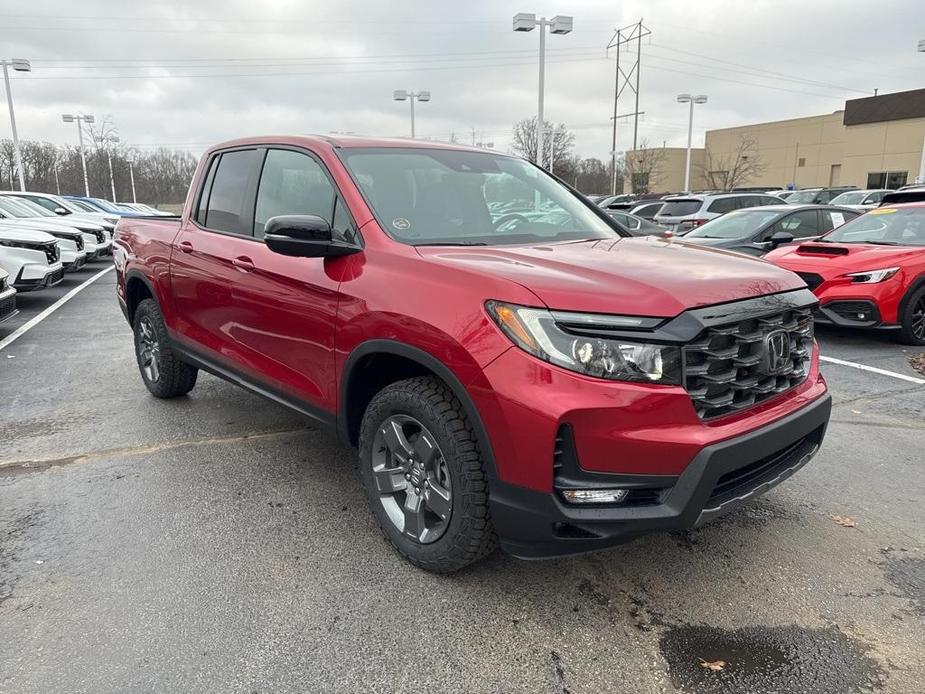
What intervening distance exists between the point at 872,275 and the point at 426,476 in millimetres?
6148

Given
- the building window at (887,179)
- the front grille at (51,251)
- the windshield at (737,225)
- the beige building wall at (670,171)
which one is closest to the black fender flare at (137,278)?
the front grille at (51,251)

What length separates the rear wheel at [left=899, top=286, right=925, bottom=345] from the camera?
275 inches

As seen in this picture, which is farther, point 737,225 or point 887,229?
point 737,225

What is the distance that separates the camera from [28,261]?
9781 mm

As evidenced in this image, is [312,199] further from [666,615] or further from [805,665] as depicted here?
[805,665]

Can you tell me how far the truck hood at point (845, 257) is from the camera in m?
6.98

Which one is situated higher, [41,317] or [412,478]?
[412,478]

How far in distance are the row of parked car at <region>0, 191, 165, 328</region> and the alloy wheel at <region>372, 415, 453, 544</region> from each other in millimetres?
4978

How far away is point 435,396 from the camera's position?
269 cm

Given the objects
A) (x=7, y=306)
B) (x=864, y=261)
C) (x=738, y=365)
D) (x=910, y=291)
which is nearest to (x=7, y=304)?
(x=7, y=306)

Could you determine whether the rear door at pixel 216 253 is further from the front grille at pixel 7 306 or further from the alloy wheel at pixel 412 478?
the front grille at pixel 7 306

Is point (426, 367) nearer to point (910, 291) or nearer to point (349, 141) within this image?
point (349, 141)

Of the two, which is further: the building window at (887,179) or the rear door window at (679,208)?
the building window at (887,179)

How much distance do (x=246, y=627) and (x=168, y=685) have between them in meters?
0.36
